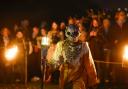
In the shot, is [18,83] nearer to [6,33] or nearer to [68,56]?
[6,33]

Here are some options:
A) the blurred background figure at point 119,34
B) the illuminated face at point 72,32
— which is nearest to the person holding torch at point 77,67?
the illuminated face at point 72,32

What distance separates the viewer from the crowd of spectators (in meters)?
13.5

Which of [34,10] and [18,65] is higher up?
[34,10]

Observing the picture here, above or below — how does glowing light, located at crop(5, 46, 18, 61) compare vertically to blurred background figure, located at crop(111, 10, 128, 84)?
below

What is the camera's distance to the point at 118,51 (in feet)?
45.4

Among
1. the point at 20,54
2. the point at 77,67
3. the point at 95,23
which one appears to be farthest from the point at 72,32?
the point at 20,54

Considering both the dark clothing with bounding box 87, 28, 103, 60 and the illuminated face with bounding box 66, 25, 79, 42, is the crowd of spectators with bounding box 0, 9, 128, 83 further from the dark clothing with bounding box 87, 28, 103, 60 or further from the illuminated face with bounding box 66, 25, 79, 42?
the illuminated face with bounding box 66, 25, 79, 42

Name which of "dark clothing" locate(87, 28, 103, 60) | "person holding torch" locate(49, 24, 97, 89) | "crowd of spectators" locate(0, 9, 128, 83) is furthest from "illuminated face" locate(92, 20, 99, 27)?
"person holding torch" locate(49, 24, 97, 89)

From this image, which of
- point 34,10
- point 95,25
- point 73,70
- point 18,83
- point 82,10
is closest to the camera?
point 73,70

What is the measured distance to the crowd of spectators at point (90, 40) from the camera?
44.2 feet

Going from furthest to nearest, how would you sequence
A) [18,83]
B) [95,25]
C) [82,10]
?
[82,10] < [18,83] < [95,25]

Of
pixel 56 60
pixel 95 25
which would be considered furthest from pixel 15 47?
pixel 56 60

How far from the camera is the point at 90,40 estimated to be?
13.7 meters

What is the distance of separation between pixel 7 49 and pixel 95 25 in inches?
133
